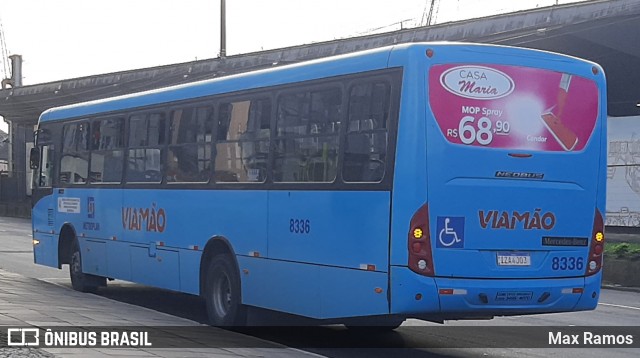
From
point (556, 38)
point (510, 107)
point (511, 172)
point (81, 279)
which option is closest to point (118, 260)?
point (81, 279)

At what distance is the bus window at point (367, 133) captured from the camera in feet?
34.8

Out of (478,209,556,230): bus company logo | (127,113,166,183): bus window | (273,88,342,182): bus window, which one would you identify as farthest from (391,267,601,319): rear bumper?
(127,113,166,183): bus window

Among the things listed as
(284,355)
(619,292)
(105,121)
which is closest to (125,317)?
(284,355)

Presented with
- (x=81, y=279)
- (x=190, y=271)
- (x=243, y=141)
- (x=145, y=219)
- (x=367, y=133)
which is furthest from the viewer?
(x=81, y=279)

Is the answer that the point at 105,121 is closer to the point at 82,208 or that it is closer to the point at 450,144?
the point at 82,208

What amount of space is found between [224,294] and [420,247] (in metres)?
4.31

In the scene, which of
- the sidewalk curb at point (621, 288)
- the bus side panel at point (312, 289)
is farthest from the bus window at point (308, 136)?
the sidewalk curb at point (621, 288)

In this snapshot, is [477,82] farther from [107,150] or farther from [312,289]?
[107,150]

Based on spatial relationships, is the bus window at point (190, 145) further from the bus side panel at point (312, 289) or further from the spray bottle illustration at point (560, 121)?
the spray bottle illustration at point (560, 121)

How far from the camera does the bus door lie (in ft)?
33.8

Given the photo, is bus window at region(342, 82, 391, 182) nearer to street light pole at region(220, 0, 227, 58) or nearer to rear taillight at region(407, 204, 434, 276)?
rear taillight at region(407, 204, 434, 276)

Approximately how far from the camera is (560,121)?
10977 mm

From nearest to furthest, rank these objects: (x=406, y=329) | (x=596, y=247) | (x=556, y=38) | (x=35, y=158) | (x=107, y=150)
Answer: (x=596, y=247) < (x=406, y=329) < (x=107, y=150) < (x=35, y=158) < (x=556, y=38)

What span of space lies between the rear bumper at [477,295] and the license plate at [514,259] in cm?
17
